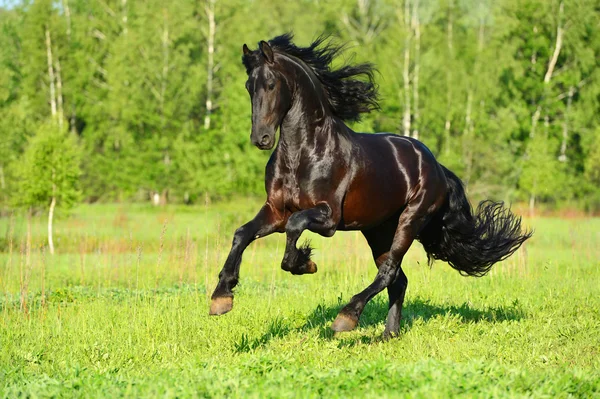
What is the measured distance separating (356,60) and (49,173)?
838 inches

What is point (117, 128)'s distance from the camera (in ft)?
143

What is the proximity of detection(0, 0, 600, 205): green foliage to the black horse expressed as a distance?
30.2m

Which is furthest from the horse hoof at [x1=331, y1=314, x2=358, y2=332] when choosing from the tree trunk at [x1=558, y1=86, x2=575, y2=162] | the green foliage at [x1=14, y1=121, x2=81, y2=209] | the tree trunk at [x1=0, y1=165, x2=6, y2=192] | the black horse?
the tree trunk at [x1=558, y1=86, x2=575, y2=162]

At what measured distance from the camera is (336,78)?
24.6ft

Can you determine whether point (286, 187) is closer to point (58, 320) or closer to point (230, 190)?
point (58, 320)

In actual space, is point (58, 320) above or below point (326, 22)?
below

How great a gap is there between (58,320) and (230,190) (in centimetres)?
2797

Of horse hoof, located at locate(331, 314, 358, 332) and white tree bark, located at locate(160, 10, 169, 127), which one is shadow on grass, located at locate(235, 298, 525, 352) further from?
white tree bark, located at locate(160, 10, 169, 127)

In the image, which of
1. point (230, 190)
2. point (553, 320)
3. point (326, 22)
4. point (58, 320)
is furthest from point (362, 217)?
point (326, 22)

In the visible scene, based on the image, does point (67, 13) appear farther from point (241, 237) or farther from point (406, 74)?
point (241, 237)

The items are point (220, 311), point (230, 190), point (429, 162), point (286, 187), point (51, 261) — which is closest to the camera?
point (220, 311)

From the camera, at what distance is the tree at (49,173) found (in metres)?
22.6

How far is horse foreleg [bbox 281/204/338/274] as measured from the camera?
644 cm

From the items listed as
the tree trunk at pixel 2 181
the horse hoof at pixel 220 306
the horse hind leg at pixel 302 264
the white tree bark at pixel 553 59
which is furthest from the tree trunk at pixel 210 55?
the horse hoof at pixel 220 306
